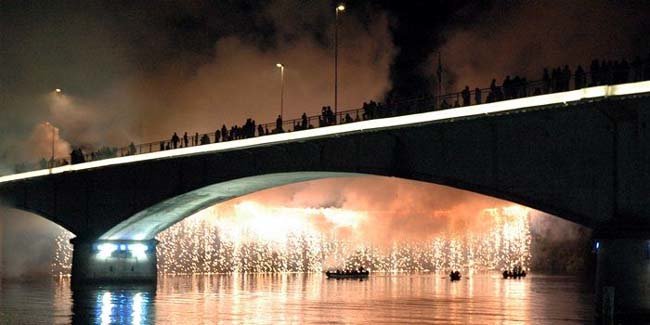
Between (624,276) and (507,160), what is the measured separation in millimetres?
8092

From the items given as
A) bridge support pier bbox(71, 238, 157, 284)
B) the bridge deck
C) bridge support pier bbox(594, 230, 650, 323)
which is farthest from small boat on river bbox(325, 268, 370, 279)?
bridge support pier bbox(594, 230, 650, 323)

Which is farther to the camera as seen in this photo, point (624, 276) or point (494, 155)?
point (494, 155)

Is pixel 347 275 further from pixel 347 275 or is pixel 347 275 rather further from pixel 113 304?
pixel 113 304

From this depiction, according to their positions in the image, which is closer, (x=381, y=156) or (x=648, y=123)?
(x=648, y=123)

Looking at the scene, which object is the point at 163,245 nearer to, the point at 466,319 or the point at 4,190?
the point at 4,190

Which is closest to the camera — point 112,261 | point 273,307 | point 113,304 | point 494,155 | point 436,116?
point 494,155

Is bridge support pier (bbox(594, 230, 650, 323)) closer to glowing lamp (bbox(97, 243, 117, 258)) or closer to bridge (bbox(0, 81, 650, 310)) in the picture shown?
bridge (bbox(0, 81, 650, 310))

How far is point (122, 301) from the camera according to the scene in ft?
184

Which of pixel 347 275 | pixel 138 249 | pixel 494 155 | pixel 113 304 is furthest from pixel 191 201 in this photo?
pixel 347 275

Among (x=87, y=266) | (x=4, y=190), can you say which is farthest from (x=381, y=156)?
(x=4, y=190)

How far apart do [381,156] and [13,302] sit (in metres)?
22.5

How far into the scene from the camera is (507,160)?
44875mm

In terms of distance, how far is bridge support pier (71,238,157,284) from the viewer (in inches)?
2987

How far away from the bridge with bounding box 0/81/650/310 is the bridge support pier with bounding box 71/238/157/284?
9.00 m
